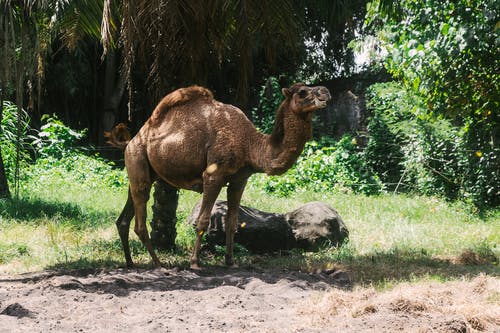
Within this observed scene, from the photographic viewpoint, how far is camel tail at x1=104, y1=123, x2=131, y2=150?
25.8ft

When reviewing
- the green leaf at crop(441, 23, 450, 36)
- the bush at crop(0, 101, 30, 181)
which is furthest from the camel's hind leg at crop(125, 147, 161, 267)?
the bush at crop(0, 101, 30, 181)

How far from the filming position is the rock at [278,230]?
838 centimetres

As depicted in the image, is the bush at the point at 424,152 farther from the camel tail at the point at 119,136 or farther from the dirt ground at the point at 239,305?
the camel tail at the point at 119,136

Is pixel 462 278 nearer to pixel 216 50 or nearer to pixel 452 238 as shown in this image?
pixel 452 238

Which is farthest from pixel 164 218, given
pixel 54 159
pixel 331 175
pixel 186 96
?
pixel 54 159

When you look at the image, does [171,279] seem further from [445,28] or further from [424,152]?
[424,152]

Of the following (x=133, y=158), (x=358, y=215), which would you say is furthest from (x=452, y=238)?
(x=133, y=158)

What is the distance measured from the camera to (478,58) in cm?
919

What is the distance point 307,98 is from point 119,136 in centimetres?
273

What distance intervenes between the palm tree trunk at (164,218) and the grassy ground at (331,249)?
0.22 meters

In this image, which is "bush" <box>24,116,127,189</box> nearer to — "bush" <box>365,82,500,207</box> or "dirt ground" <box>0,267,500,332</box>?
"bush" <box>365,82,500,207</box>

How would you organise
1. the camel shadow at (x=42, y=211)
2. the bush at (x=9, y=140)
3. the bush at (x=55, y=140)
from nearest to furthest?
the camel shadow at (x=42, y=211) → the bush at (x=9, y=140) → the bush at (x=55, y=140)

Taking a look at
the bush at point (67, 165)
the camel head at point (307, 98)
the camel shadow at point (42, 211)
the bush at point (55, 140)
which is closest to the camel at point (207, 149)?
the camel head at point (307, 98)

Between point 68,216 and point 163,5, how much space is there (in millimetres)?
4246
